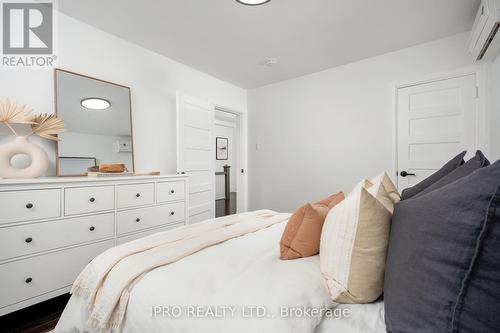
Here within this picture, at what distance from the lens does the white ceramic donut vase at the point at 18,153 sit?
179 cm

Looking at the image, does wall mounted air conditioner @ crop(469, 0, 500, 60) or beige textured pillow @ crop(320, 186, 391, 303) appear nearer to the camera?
beige textured pillow @ crop(320, 186, 391, 303)

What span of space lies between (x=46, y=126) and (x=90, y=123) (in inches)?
18.3

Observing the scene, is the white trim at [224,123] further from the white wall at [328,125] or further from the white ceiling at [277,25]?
the white ceiling at [277,25]

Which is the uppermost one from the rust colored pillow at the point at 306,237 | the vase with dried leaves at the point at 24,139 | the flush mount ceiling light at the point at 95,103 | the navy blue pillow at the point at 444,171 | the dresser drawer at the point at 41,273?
the flush mount ceiling light at the point at 95,103

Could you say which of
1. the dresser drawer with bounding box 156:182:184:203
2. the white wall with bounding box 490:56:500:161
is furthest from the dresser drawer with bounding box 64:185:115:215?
the white wall with bounding box 490:56:500:161

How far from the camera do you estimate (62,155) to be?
7.38 feet

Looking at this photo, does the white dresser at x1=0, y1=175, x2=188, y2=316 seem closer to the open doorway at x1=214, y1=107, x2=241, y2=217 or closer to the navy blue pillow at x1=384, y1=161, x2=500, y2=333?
the navy blue pillow at x1=384, y1=161, x2=500, y2=333

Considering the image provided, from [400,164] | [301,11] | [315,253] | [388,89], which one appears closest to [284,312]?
[315,253]

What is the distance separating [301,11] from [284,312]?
2.47m

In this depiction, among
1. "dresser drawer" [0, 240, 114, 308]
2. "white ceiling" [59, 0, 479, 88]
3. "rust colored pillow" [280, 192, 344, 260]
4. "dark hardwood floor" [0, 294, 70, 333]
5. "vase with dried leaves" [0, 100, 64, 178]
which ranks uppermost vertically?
"white ceiling" [59, 0, 479, 88]

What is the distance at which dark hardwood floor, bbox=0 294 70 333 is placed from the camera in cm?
163

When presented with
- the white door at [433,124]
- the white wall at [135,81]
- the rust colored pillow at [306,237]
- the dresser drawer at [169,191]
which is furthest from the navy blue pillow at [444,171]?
the white wall at [135,81]

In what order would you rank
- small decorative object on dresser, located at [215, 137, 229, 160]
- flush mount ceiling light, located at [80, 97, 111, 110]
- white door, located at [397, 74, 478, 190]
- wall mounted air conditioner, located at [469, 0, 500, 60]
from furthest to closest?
small decorative object on dresser, located at [215, 137, 229, 160] < white door, located at [397, 74, 478, 190] < flush mount ceiling light, located at [80, 97, 111, 110] < wall mounted air conditioner, located at [469, 0, 500, 60]

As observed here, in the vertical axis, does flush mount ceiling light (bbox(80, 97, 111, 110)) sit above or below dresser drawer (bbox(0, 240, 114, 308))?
above
